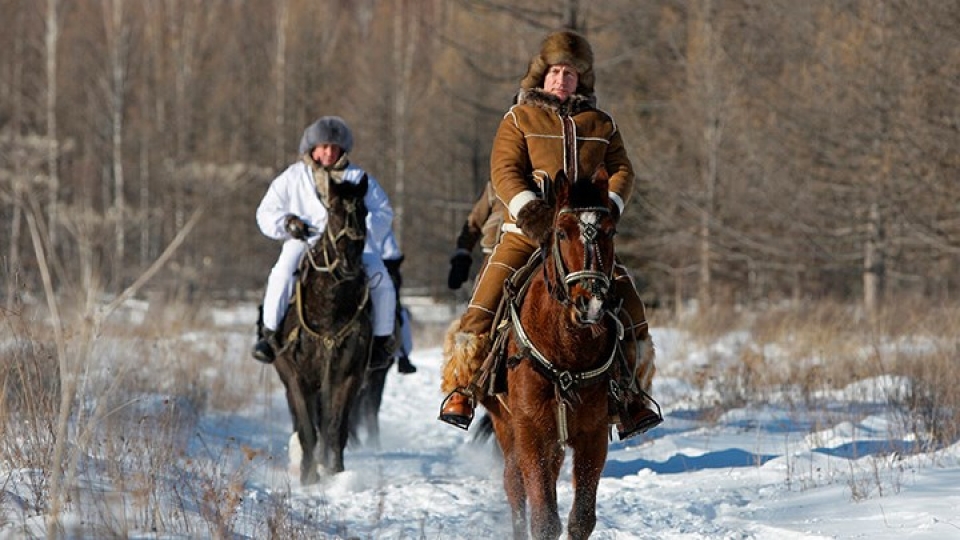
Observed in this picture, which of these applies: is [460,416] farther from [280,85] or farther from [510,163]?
[280,85]

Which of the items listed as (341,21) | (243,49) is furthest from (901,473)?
(341,21)

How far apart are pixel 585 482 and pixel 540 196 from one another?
1415 millimetres

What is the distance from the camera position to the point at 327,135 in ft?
31.4

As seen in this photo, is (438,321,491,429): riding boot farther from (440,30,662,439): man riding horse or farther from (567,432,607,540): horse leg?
(567,432,607,540): horse leg

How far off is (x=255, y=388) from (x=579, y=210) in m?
8.81

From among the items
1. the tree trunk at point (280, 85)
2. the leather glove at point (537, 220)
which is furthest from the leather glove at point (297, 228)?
the tree trunk at point (280, 85)

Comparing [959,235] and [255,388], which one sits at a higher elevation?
[959,235]

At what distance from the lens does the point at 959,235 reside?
17891 millimetres

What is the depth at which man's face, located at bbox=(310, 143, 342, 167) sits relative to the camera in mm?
9594

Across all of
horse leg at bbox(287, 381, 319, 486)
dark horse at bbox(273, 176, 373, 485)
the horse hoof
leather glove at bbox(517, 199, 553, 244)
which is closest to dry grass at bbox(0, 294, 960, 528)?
horse leg at bbox(287, 381, 319, 486)

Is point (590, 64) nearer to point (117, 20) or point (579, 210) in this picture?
point (579, 210)

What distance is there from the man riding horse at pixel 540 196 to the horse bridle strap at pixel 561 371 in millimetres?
227

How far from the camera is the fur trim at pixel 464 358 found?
6082 millimetres

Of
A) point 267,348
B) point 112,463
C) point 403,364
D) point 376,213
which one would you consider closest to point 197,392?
point 403,364
